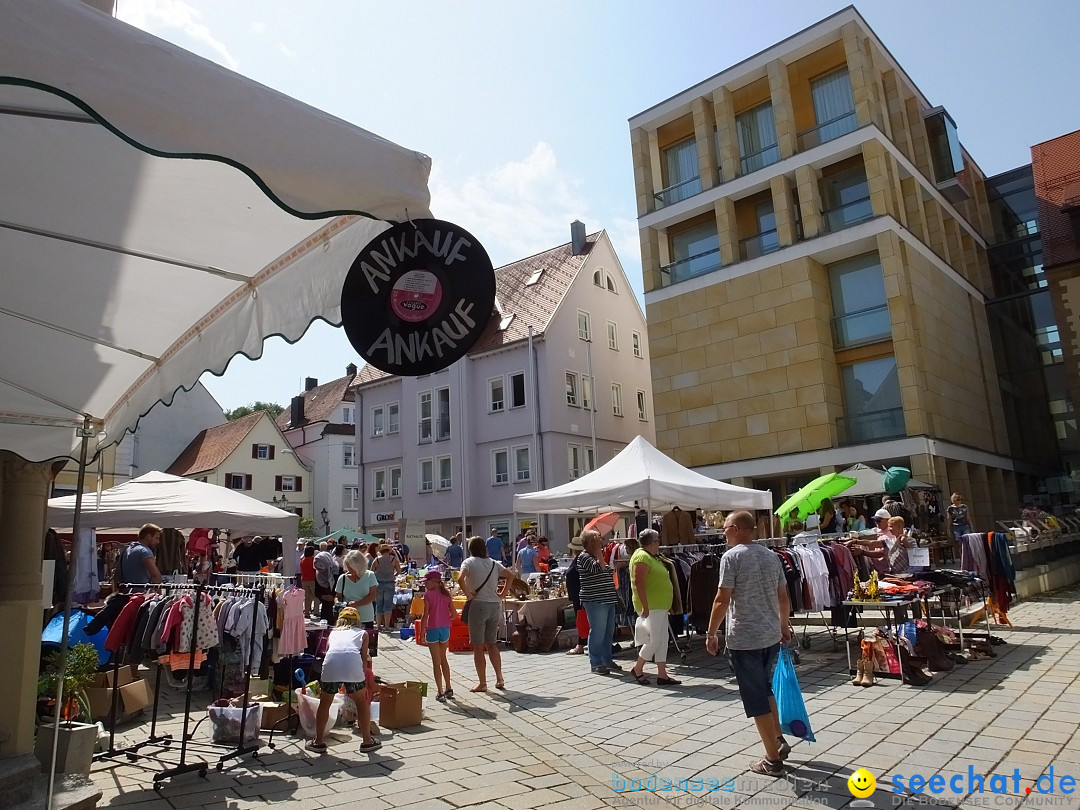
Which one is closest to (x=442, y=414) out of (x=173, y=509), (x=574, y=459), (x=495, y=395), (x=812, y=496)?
(x=495, y=395)

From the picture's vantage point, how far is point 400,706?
725 centimetres

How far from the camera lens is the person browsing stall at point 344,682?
6.34 meters

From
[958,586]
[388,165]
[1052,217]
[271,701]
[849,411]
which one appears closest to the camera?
[388,165]

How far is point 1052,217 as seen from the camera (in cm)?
2950

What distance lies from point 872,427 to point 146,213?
2228cm

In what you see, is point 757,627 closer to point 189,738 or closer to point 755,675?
point 755,675

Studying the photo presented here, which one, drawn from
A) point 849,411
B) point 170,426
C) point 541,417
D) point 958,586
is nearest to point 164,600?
point 958,586

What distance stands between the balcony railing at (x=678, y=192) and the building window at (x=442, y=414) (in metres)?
13.0

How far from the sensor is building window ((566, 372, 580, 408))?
3212cm

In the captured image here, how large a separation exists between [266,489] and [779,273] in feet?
114

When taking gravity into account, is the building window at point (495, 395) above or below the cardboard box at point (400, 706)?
above

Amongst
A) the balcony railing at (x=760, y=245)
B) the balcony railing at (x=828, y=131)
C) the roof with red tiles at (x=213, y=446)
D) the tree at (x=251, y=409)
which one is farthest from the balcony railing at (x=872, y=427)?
the tree at (x=251, y=409)

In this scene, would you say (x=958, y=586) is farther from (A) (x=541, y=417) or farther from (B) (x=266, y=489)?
(B) (x=266, y=489)

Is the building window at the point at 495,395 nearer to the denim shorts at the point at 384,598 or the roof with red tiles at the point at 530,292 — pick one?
the roof with red tiles at the point at 530,292
